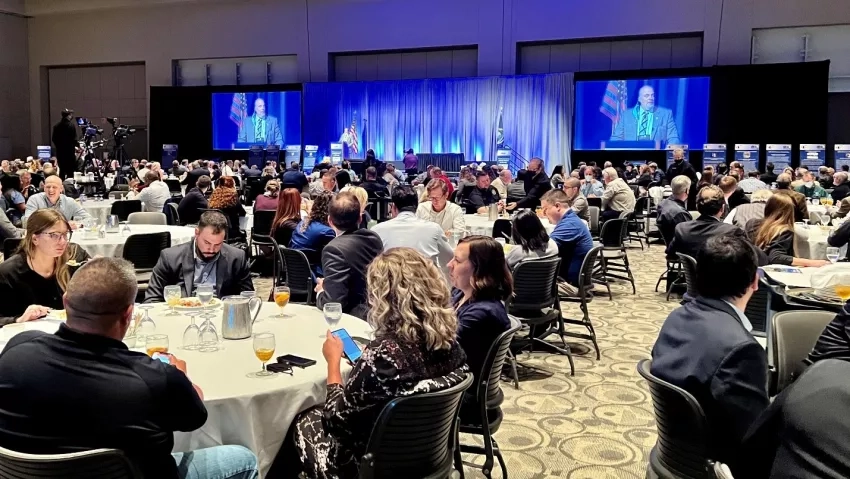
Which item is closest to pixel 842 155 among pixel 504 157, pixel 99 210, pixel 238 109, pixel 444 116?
pixel 504 157

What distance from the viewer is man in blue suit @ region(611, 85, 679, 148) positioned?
16281mm

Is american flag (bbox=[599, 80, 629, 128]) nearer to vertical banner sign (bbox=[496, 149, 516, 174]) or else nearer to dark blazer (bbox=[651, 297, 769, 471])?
vertical banner sign (bbox=[496, 149, 516, 174])

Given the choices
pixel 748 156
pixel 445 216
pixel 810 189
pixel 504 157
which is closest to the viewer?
pixel 445 216

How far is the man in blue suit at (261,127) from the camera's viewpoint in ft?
66.0

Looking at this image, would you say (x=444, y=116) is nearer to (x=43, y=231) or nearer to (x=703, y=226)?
(x=703, y=226)

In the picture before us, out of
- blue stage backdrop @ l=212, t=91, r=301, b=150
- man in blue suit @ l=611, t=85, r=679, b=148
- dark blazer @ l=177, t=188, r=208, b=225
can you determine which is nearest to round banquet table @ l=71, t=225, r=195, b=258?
dark blazer @ l=177, t=188, r=208, b=225

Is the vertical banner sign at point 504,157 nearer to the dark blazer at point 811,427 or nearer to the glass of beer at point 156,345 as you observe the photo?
the glass of beer at point 156,345

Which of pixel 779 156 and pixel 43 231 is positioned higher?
pixel 779 156

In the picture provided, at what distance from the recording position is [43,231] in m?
3.46

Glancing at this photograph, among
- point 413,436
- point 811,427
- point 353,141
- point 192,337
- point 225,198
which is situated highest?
point 353,141

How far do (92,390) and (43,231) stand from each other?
6.54ft

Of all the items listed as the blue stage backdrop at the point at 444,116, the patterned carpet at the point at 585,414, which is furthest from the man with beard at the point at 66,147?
the patterned carpet at the point at 585,414

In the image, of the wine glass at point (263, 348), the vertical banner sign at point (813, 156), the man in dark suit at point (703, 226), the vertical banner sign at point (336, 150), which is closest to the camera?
the wine glass at point (263, 348)

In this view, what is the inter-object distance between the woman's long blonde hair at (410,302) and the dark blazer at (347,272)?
1.68m
